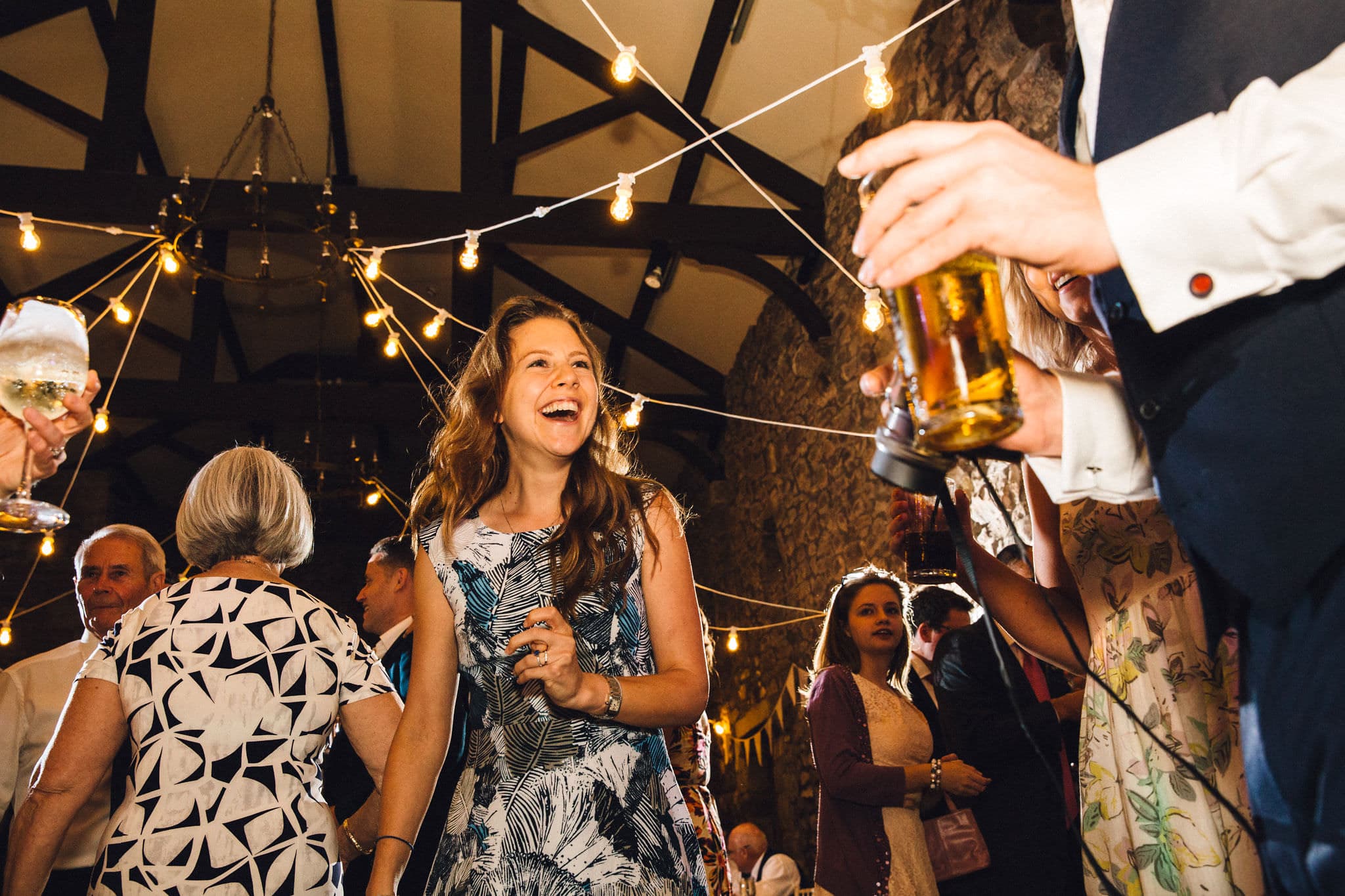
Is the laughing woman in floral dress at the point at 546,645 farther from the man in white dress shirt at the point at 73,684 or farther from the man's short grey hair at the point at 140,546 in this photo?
the man's short grey hair at the point at 140,546

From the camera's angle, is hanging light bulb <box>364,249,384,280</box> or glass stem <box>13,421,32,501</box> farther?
hanging light bulb <box>364,249,384,280</box>

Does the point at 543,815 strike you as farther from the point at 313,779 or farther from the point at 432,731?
the point at 313,779

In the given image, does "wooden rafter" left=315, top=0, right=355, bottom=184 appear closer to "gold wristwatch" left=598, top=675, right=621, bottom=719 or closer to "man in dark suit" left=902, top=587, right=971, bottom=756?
"man in dark suit" left=902, top=587, right=971, bottom=756

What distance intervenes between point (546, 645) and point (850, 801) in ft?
5.14

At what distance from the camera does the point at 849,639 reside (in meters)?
2.78

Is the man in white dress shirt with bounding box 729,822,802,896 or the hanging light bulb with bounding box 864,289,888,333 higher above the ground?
the hanging light bulb with bounding box 864,289,888,333

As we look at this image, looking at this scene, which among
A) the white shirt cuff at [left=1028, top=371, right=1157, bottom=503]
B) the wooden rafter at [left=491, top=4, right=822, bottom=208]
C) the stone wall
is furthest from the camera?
the wooden rafter at [left=491, top=4, right=822, bottom=208]

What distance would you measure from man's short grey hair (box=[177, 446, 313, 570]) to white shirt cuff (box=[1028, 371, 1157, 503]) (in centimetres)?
151

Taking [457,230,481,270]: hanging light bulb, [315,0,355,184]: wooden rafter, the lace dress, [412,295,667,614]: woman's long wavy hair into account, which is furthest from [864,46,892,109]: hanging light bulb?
[315,0,355,184]: wooden rafter

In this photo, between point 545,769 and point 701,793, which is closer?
point 545,769

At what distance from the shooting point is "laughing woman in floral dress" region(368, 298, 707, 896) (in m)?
1.24

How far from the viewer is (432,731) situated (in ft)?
4.79

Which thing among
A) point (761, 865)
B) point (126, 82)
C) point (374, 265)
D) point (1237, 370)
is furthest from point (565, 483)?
point (126, 82)

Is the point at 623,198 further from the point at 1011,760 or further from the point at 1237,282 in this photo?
the point at 1237,282
